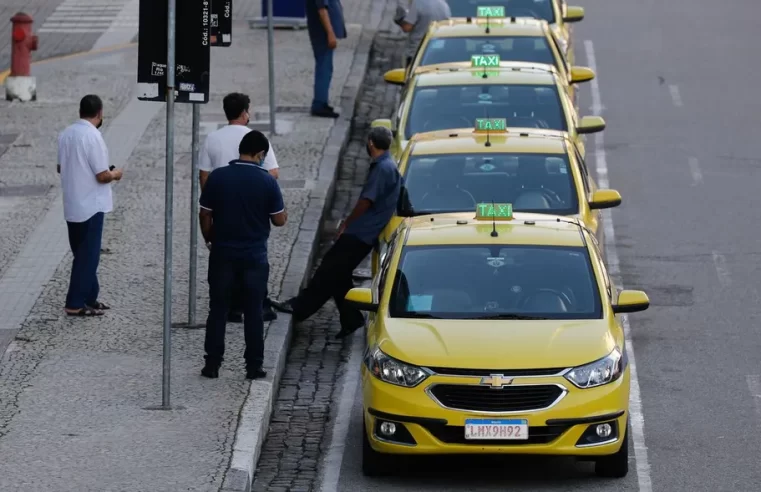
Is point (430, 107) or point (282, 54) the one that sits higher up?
point (430, 107)

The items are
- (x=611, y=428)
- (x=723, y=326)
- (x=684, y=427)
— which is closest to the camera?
(x=611, y=428)

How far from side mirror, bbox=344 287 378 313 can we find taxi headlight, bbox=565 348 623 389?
1.59 meters

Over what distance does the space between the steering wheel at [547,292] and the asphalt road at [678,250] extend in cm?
103

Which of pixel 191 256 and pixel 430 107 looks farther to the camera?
pixel 430 107

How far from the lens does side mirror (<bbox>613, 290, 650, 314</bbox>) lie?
11438mm

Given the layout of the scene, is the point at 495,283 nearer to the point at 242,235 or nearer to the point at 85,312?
the point at 242,235

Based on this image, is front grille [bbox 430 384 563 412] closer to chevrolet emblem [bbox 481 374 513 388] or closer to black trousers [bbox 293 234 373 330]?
chevrolet emblem [bbox 481 374 513 388]

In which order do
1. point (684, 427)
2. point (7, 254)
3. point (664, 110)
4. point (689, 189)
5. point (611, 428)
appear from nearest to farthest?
point (611, 428) < point (684, 427) < point (7, 254) < point (689, 189) < point (664, 110)

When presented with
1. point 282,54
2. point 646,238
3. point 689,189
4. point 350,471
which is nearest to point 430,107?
point 646,238

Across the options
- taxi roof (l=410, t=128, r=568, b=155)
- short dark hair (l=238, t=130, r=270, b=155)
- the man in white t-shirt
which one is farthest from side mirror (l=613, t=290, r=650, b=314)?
taxi roof (l=410, t=128, r=568, b=155)

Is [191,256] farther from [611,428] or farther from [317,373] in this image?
[611,428]

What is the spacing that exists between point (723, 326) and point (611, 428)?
4373 mm

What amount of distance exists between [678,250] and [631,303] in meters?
6.17

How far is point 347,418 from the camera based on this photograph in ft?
41.3
